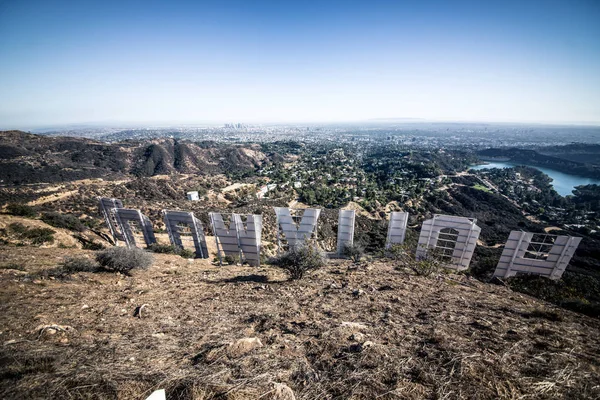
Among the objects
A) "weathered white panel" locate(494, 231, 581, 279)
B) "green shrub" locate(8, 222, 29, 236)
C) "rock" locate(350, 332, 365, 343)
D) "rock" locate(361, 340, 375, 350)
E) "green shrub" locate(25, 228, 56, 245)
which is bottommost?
"green shrub" locate(25, 228, 56, 245)

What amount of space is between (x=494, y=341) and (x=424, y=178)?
8166 centimetres

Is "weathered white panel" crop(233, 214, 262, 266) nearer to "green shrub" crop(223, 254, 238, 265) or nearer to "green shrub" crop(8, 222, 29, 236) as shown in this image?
"green shrub" crop(223, 254, 238, 265)

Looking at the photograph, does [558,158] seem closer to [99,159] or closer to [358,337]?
[358,337]

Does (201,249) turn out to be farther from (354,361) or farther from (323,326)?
(354,361)

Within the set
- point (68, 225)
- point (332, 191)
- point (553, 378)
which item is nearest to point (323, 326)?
point (553, 378)

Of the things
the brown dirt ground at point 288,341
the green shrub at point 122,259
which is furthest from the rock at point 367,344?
the green shrub at point 122,259

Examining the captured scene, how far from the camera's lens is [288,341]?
14.3 ft

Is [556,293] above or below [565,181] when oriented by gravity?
above

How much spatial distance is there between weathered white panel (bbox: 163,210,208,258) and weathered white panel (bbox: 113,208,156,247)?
1567mm

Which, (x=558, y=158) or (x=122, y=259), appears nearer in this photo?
(x=122, y=259)

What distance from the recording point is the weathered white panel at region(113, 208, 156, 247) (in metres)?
14.0

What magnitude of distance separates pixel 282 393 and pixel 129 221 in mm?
15525

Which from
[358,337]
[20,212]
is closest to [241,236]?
[358,337]

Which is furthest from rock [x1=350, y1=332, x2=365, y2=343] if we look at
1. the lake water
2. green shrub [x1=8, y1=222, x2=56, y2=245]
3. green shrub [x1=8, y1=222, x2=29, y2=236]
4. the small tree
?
the lake water
